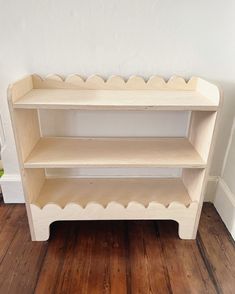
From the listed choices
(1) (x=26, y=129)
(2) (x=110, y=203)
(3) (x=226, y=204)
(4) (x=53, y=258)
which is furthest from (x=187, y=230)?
(1) (x=26, y=129)

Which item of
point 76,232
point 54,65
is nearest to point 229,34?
point 54,65

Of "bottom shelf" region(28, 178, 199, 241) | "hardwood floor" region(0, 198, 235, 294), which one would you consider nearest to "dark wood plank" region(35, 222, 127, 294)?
"hardwood floor" region(0, 198, 235, 294)

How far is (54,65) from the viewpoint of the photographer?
3.50 feet

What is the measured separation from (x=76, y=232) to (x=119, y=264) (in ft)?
0.93

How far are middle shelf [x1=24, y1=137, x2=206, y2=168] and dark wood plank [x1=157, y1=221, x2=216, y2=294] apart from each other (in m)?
0.41

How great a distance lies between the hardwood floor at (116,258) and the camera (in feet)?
2.97

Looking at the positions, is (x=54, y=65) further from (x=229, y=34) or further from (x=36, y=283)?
(x=36, y=283)

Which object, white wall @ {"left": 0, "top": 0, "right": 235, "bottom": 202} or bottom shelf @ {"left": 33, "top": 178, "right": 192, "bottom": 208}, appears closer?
white wall @ {"left": 0, "top": 0, "right": 235, "bottom": 202}

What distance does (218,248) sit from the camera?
42.8 inches

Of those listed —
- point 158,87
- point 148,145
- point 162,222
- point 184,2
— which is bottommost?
point 162,222

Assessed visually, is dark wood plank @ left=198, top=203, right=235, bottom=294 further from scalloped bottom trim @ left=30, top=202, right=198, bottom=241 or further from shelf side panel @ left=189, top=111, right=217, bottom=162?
shelf side panel @ left=189, top=111, right=217, bottom=162

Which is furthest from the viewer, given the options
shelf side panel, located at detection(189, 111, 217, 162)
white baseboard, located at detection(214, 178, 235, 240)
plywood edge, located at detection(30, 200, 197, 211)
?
white baseboard, located at detection(214, 178, 235, 240)

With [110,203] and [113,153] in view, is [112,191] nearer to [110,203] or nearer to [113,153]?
[110,203]

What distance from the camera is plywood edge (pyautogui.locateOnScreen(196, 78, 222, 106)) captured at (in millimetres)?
863
